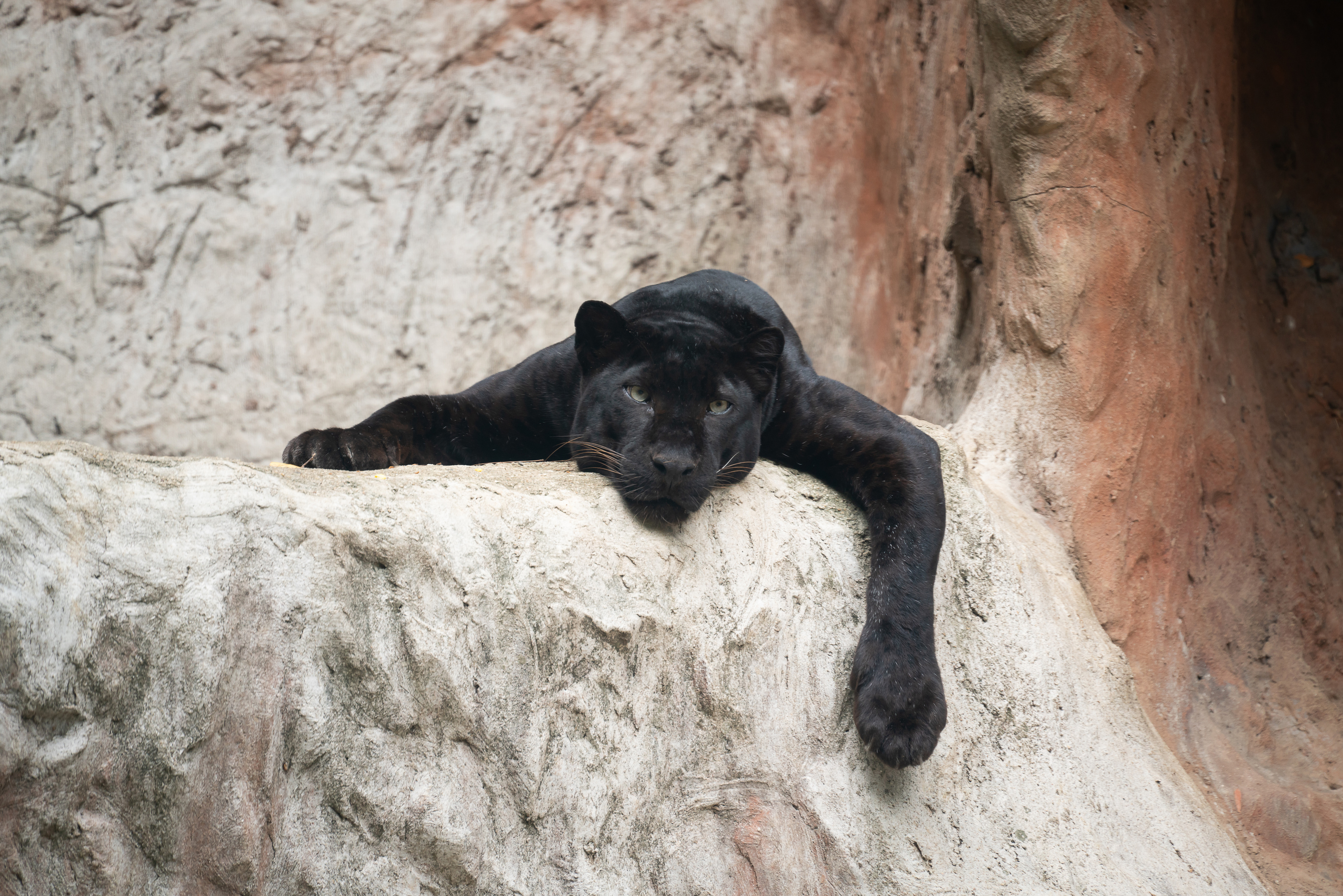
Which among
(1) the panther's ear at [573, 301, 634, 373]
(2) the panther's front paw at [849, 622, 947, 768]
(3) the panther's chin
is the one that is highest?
(1) the panther's ear at [573, 301, 634, 373]

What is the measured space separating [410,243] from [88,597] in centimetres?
452

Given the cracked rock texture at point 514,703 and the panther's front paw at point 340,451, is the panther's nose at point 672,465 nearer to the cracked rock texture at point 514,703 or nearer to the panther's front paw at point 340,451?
the cracked rock texture at point 514,703

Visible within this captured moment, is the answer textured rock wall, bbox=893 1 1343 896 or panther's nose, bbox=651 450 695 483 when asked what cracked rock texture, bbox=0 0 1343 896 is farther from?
panther's nose, bbox=651 450 695 483

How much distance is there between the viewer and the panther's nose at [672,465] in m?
2.88

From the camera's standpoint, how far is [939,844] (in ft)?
9.48

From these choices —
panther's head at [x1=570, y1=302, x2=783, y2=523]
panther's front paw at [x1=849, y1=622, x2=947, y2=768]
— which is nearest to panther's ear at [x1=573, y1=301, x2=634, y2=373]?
panther's head at [x1=570, y1=302, x2=783, y2=523]

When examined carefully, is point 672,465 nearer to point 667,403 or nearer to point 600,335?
point 667,403

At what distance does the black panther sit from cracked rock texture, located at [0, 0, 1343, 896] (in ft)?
3.15

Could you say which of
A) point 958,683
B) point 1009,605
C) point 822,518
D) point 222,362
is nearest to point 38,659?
point 822,518

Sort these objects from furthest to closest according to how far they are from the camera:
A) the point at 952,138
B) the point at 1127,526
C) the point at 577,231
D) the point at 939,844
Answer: the point at 577,231
the point at 952,138
the point at 1127,526
the point at 939,844

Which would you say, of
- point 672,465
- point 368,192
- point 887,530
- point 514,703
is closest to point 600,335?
point 672,465

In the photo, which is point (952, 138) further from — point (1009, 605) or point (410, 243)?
point (410, 243)

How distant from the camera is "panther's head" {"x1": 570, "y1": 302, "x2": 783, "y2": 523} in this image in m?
2.98

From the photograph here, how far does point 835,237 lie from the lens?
22.2ft
